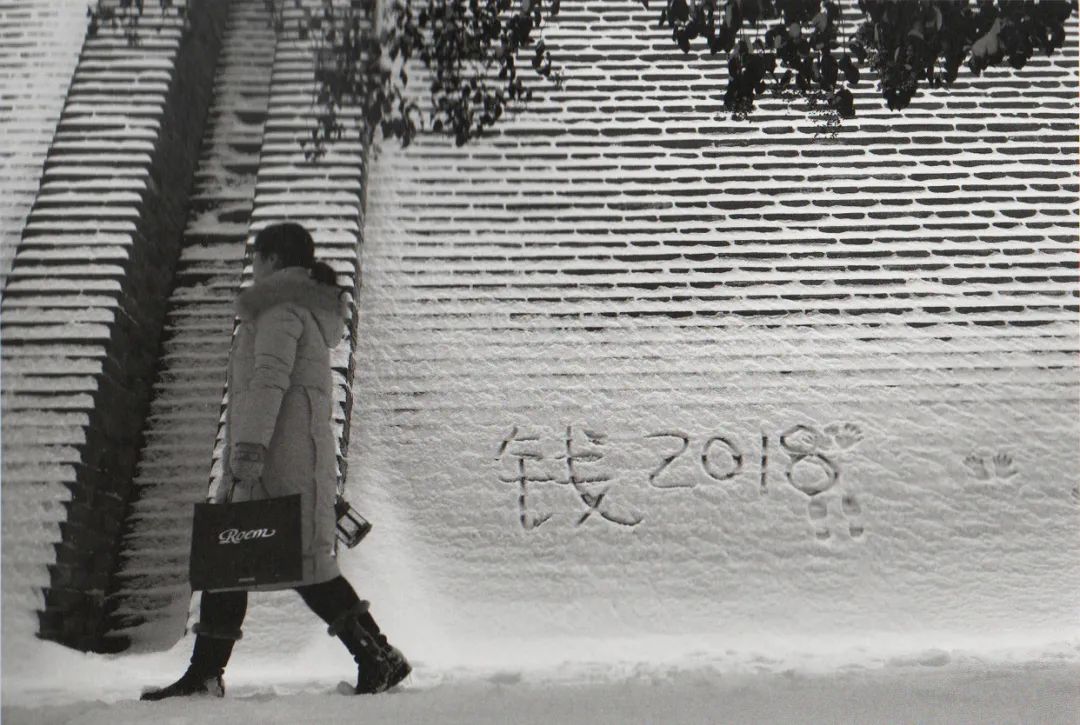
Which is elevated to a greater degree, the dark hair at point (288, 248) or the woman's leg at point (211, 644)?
the dark hair at point (288, 248)

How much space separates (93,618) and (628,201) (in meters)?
2.61

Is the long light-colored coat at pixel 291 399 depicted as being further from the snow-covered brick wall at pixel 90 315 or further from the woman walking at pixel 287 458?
the snow-covered brick wall at pixel 90 315

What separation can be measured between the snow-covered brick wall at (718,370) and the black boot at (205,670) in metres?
0.81

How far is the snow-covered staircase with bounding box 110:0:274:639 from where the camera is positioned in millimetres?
3793

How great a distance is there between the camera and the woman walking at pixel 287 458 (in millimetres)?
2617

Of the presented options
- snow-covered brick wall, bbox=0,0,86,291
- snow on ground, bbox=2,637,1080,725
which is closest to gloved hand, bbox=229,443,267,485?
snow on ground, bbox=2,637,1080,725

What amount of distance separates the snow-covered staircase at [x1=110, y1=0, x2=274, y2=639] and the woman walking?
1.12 m

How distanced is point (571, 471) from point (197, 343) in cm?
168

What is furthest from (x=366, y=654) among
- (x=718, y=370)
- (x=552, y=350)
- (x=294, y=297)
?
(x=718, y=370)

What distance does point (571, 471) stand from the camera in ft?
12.3

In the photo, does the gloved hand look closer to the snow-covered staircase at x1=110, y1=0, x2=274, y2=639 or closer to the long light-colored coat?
the long light-colored coat

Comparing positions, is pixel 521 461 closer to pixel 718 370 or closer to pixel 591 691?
pixel 718 370

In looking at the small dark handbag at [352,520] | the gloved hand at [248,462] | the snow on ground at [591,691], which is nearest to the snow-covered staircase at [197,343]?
the snow on ground at [591,691]

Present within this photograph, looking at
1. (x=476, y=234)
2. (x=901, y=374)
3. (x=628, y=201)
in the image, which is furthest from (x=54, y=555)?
(x=901, y=374)
